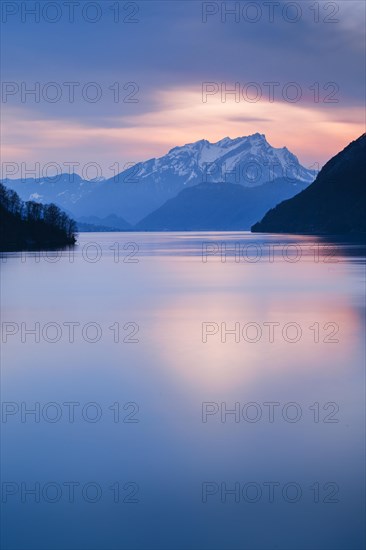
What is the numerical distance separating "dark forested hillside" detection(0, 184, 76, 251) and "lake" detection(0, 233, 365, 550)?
374 feet

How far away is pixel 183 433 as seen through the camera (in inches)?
729

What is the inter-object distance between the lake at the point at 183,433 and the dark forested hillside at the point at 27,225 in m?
114

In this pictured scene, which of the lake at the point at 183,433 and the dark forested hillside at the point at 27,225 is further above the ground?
the dark forested hillside at the point at 27,225

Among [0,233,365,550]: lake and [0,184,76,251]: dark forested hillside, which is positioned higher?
[0,184,76,251]: dark forested hillside

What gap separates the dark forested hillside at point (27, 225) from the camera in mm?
154250

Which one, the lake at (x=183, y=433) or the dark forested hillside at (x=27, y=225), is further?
the dark forested hillside at (x=27, y=225)

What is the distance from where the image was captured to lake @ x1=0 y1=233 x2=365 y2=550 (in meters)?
12.8

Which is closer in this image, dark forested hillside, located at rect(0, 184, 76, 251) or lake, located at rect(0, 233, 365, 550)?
lake, located at rect(0, 233, 365, 550)

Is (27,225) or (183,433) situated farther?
(27,225)

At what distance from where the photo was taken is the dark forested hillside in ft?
506

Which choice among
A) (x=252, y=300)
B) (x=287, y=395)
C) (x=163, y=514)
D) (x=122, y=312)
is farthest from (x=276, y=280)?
(x=163, y=514)

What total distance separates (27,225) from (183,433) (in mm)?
146540

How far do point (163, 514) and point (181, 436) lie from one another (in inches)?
196

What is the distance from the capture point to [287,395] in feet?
76.0
